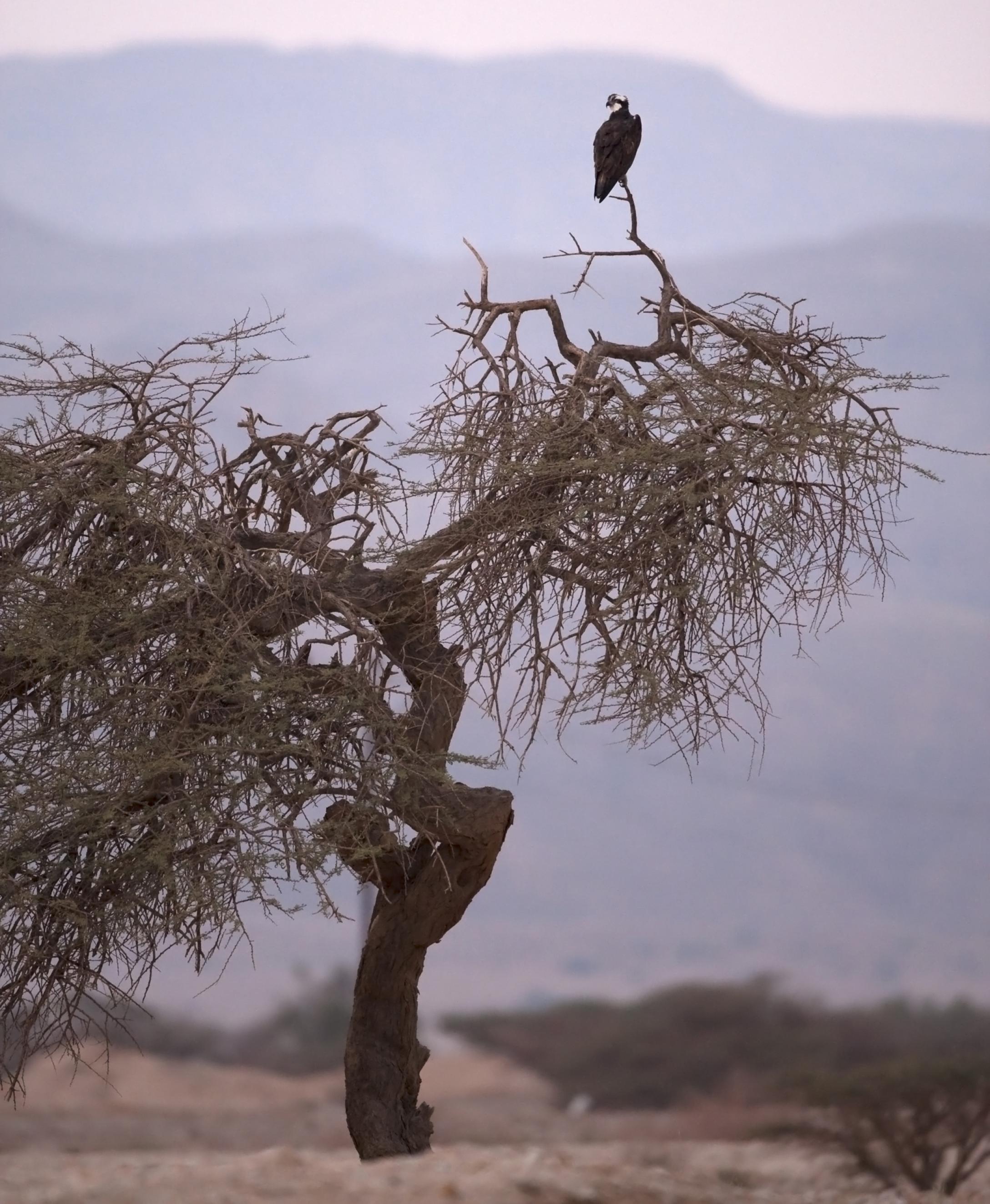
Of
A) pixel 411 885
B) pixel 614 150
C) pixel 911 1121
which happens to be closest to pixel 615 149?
pixel 614 150

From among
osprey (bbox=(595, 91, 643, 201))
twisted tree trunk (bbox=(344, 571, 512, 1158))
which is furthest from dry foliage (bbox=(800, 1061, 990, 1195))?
osprey (bbox=(595, 91, 643, 201))

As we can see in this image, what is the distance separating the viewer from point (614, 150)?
5.11m

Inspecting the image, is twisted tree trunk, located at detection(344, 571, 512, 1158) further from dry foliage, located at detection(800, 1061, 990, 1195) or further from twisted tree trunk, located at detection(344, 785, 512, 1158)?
dry foliage, located at detection(800, 1061, 990, 1195)

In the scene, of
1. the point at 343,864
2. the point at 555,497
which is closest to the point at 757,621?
the point at 555,497

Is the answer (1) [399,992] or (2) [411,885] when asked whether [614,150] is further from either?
(1) [399,992]

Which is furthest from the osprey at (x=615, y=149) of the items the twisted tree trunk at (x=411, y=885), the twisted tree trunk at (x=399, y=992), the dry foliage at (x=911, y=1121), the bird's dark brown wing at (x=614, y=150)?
the dry foliage at (x=911, y=1121)

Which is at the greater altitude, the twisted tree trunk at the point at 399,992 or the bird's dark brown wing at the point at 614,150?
the bird's dark brown wing at the point at 614,150

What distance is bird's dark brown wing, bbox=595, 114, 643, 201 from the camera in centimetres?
511

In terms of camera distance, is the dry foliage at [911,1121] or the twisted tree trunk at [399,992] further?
the dry foliage at [911,1121]

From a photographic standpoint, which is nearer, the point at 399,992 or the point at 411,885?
the point at 411,885

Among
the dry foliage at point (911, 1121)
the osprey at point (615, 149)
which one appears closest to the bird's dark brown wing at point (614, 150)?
the osprey at point (615, 149)

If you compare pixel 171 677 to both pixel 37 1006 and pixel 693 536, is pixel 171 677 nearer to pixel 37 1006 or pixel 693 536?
pixel 37 1006

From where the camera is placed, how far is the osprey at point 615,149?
511 cm

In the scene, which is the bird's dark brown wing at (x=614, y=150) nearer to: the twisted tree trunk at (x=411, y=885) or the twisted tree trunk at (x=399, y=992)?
the twisted tree trunk at (x=411, y=885)
